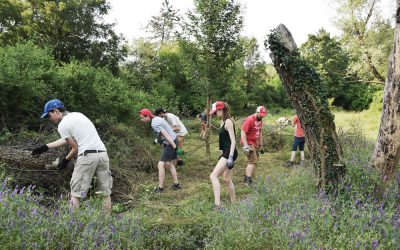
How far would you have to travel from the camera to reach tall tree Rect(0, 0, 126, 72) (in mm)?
25953

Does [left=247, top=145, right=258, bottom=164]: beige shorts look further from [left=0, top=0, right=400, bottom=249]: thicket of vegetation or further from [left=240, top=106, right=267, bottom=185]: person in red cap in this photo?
[left=0, top=0, right=400, bottom=249]: thicket of vegetation

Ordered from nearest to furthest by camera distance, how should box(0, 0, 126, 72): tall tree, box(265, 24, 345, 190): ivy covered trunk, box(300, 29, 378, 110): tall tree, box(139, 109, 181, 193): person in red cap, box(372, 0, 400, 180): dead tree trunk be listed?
box(265, 24, 345, 190): ivy covered trunk < box(372, 0, 400, 180): dead tree trunk < box(139, 109, 181, 193): person in red cap < box(0, 0, 126, 72): tall tree < box(300, 29, 378, 110): tall tree

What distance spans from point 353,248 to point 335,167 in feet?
6.56

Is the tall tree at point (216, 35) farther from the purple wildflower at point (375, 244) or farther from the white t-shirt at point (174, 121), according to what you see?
the purple wildflower at point (375, 244)

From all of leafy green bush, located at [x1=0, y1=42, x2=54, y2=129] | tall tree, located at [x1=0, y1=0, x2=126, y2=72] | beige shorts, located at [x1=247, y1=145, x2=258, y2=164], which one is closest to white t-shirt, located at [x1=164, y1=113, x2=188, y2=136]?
beige shorts, located at [x1=247, y1=145, x2=258, y2=164]

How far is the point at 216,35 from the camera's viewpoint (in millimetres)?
10367

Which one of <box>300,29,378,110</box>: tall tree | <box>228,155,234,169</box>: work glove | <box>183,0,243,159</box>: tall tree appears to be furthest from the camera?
<box>300,29,378,110</box>: tall tree

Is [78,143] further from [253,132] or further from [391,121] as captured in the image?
[391,121]

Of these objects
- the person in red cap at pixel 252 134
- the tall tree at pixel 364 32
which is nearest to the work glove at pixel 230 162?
the person in red cap at pixel 252 134

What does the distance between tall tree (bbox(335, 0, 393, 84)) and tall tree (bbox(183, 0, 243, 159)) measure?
16.0 meters

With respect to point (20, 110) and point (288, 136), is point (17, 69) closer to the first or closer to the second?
point (20, 110)

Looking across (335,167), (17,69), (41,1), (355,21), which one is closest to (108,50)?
(41,1)

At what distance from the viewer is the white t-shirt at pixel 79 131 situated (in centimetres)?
493

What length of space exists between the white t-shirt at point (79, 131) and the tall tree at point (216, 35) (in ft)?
20.0
